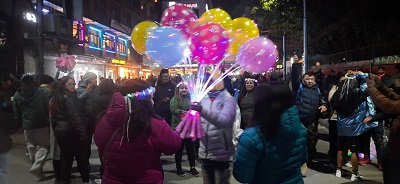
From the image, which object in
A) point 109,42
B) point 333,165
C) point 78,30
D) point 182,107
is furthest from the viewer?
point 109,42

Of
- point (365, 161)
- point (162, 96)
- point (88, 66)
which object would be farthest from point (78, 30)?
point (365, 161)

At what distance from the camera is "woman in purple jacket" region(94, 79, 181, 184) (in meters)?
2.72

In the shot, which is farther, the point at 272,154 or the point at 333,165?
the point at 333,165

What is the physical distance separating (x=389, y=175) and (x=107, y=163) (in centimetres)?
295

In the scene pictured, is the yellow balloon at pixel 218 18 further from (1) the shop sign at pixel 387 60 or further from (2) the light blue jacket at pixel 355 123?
(1) the shop sign at pixel 387 60

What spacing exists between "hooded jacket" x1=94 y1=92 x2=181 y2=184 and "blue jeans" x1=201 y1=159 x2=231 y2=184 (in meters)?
1.28

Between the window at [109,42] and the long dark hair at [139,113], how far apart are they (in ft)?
87.2

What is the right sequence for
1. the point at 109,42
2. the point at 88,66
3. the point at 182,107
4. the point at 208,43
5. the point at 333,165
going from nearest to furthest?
the point at 208,43 → the point at 182,107 → the point at 333,165 → the point at 88,66 → the point at 109,42

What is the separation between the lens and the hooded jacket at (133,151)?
2727 millimetres

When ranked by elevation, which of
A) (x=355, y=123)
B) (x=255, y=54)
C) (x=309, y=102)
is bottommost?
(x=355, y=123)

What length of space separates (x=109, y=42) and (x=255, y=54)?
26925 millimetres

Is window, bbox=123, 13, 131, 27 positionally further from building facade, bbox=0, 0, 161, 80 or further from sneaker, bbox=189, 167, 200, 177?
sneaker, bbox=189, 167, 200, 177

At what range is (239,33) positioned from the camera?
5.32m

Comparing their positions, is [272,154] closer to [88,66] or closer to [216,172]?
[216,172]
